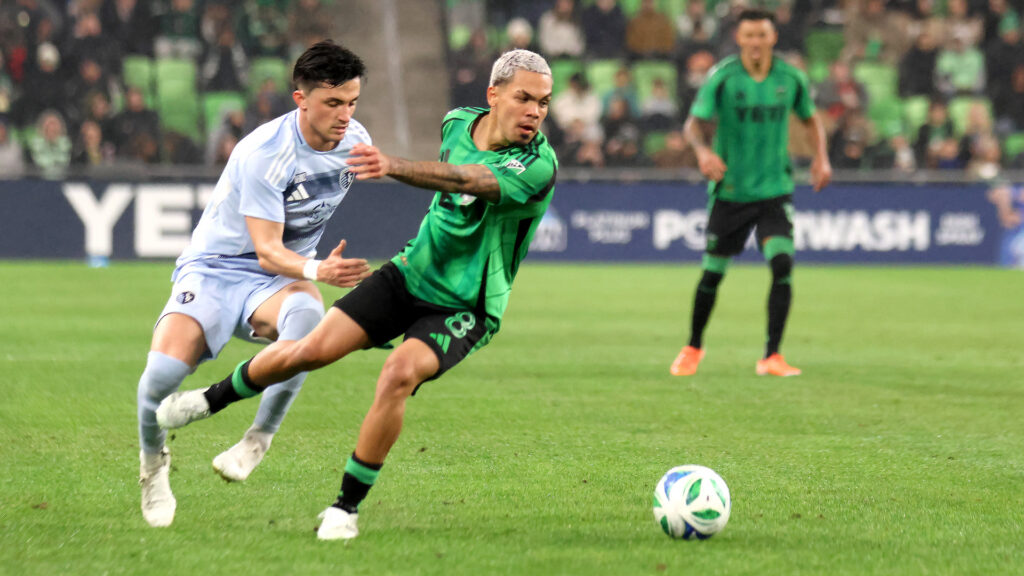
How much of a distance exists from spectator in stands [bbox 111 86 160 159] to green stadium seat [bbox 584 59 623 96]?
707 cm

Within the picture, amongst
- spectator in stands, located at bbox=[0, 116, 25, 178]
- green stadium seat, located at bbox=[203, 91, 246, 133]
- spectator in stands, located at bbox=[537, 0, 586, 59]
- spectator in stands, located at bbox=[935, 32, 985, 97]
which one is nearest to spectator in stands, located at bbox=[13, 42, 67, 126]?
spectator in stands, located at bbox=[0, 116, 25, 178]

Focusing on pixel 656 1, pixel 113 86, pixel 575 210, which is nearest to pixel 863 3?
pixel 656 1

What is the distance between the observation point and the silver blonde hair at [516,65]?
16.0ft

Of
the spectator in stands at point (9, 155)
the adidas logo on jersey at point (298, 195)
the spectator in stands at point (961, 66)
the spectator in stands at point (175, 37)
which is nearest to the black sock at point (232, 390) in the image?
the adidas logo on jersey at point (298, 195)

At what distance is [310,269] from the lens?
15.5ft

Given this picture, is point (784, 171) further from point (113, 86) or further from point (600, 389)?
point (113, 86)

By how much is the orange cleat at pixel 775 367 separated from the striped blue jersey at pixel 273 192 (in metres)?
4.44

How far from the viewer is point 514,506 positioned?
5.21 meters

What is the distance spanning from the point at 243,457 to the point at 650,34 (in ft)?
58.6

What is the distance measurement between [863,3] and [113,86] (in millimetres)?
12570

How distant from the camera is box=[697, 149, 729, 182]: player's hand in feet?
29.1

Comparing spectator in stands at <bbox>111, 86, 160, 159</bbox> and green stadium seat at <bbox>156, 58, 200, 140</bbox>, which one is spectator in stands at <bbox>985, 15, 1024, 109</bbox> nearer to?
green stadium seat at <bbox>156, 58, 200, 140</bbox>

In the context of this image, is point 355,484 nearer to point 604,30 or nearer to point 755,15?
point 755,15

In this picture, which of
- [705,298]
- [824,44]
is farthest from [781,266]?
[824,44]
